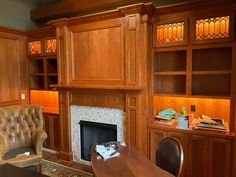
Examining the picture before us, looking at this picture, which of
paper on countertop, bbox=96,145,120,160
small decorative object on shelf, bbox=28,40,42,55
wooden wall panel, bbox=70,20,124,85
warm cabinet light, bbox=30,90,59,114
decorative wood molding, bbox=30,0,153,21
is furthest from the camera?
warm cabinet light, bbox=30,90,59,114

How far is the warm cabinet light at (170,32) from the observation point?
2.88 metres

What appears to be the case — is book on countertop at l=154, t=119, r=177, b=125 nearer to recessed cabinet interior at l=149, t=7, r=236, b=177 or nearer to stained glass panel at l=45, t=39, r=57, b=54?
recessed cabinet interior at l=149, t=7, r=236, b=177

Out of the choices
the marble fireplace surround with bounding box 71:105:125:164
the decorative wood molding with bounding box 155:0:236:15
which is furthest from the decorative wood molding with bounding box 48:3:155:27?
the marble fireplace surround with bounding box 71:105:125:164

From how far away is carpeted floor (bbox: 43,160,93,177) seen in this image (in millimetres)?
3242

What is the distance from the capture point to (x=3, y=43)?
4043 millimetres

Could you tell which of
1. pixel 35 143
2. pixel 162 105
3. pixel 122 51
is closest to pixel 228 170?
pixel 162 105

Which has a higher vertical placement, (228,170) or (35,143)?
(35,143)

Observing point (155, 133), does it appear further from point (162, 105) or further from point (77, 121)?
point (77, 121)

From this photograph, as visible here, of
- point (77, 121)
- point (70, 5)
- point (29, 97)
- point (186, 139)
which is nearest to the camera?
point (186, 139)

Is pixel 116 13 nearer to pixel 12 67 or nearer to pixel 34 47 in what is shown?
pixel 34 47

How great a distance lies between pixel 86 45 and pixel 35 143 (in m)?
1.83

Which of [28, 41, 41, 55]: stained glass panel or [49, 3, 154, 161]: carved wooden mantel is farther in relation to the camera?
[28, 41, 41, 55]: stained glass panel

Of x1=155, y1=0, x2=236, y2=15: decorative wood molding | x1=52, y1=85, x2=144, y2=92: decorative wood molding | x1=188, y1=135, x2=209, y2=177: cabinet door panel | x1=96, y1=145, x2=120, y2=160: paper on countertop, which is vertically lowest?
x1=188, y1=135, x2=209, y2=177: cabinet door panel

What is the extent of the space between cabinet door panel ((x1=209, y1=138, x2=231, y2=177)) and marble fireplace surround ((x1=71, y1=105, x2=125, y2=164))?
1.36 meters
